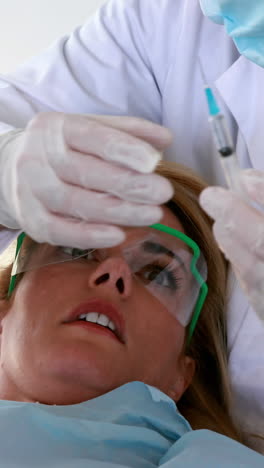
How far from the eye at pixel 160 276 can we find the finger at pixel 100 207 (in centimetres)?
37

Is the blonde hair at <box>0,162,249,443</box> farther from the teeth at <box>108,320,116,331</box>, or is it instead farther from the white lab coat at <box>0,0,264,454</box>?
the teeth at <box>108,320,116,331</box>

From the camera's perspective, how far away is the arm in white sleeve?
6.00ft

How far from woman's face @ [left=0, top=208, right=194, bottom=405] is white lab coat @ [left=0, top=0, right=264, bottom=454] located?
10.1 inches

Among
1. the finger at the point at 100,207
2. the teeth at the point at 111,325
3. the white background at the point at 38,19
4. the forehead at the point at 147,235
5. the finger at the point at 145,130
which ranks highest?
the finger at the point at 145,130

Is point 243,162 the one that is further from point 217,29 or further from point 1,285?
point 1,285

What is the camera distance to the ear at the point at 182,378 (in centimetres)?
168

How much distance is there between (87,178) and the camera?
1146mm

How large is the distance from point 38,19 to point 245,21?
155 centimetres

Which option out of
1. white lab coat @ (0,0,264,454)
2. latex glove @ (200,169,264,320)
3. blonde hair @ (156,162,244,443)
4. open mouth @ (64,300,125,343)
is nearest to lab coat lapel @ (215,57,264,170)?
white lab coat @ (0,0,264,454)

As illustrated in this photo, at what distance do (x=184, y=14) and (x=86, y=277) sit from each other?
0.77 meters

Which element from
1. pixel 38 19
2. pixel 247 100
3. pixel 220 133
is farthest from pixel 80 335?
pixel 38 19

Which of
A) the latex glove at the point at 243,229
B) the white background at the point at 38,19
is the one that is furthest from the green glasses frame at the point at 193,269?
the white background at the point at 38,19

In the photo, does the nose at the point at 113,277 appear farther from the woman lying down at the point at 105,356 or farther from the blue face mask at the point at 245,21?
the blue face mask at the point at 245,21

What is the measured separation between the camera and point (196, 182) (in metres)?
1.76
